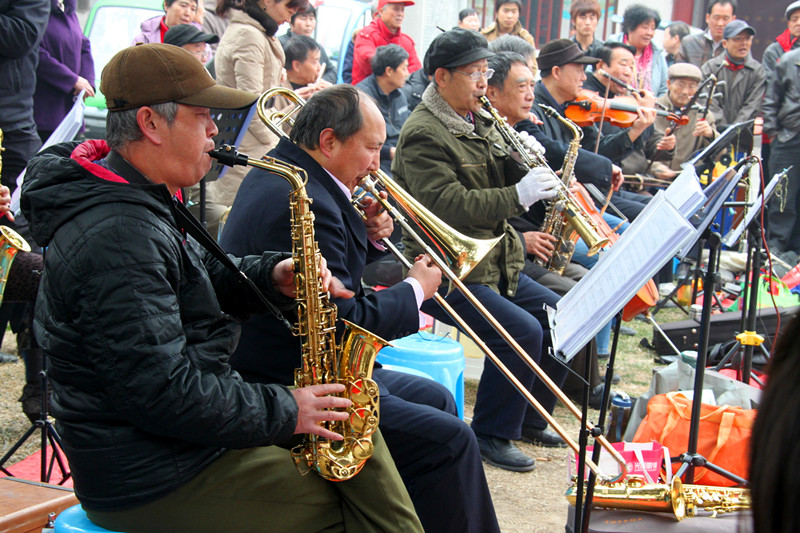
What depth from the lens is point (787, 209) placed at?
29.6ft

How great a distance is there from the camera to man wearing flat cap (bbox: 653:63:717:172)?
7.66 metres

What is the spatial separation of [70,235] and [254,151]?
11.4 feet

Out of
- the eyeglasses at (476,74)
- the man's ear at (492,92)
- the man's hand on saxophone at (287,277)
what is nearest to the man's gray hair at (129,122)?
the man's hand on saxophone at (287,277)

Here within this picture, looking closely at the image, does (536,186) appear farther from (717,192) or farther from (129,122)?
(129,122)

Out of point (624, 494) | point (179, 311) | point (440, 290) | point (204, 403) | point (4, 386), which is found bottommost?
point (4, 386)

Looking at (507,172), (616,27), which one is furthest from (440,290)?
(616,27)

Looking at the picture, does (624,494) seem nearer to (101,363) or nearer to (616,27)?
(101,363)

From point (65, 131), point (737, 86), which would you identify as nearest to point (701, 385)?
point (65, 131)

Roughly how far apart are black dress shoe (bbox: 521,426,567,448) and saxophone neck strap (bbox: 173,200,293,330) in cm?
238

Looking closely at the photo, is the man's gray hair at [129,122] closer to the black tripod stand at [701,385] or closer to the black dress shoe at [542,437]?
the black tripod stand at [701,385]

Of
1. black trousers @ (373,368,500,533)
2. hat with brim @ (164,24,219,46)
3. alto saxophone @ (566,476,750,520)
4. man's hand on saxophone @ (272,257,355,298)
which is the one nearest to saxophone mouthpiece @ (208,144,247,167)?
man's hand on saxophone @ (272,257,355,298)

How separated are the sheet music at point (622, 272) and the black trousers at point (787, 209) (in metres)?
7.61

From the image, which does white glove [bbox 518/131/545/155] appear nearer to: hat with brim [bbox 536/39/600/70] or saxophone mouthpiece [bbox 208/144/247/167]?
hat with brim [bbox 536/39/600/70]

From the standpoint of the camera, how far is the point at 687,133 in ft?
26.0
